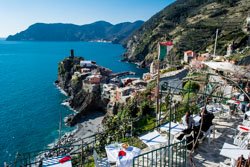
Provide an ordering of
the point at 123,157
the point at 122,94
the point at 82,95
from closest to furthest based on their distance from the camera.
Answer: the point at 123,157 < the point at 122,94 < the point at 82,95

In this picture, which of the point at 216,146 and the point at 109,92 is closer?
the point at 216,146

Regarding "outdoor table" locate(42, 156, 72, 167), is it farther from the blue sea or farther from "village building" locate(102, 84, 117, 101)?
"village building" locate(102, 84, 117, 101)

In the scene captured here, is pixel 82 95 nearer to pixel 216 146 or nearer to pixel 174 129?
pixel 174 129

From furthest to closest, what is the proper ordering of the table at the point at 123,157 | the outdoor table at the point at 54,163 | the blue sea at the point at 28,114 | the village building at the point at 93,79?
1. the village building at the point at 93,79
2. the blue sea at the point at 28,114
3. the outdoor table at the point at 54,163
4. the table at the point at 123,157

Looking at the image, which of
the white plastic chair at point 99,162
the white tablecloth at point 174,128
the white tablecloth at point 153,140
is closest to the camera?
the white plastic chair at point 99,162

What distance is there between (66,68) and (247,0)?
6518 cm

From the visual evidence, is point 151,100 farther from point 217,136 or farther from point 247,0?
point 247,0

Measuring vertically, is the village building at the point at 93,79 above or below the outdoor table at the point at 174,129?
below

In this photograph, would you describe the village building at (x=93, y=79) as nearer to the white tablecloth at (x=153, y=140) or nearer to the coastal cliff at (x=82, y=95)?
the coastal cliff at (x=82, y=95)

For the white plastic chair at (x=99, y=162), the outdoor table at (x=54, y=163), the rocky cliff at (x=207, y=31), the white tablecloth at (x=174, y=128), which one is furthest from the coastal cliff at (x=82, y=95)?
the white plastic chair at (x=99, y=162)

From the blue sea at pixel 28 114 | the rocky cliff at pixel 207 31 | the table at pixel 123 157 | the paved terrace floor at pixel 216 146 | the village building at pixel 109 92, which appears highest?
the rocky cliff at pixel 207 31

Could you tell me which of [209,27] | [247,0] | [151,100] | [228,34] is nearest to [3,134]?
[151,100]

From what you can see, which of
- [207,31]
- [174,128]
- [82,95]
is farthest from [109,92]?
[207,31]

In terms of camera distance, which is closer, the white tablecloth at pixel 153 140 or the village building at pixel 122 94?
the white tablecloth at pixel 153 140
